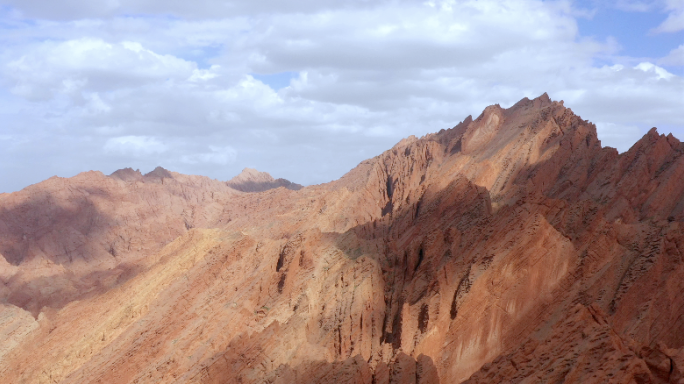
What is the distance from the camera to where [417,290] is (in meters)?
40.9

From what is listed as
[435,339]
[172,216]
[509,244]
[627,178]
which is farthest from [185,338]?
[172,216]

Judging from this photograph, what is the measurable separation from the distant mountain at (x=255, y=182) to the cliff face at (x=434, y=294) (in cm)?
8451

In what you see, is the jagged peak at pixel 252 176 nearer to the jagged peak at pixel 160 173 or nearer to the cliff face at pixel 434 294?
the jagged peak at pixel 160 173

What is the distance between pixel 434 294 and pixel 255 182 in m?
130

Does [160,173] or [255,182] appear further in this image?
[255,182]

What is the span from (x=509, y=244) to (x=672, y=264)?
25.7 feet

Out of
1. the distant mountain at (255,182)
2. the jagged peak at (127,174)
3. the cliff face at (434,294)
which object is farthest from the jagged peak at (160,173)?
the cliff face at (434,294)

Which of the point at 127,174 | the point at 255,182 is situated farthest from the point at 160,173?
the point at 255,182

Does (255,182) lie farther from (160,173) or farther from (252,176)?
(160,173)

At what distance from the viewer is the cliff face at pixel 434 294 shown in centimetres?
3362

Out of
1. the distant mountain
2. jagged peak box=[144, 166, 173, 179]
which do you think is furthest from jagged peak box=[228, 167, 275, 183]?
jagged peak box=[144, 166, 173, 179]

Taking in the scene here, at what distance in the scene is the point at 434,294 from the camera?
3862 centimetres

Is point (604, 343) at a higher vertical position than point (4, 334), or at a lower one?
higher

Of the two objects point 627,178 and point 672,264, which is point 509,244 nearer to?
point 672,264
